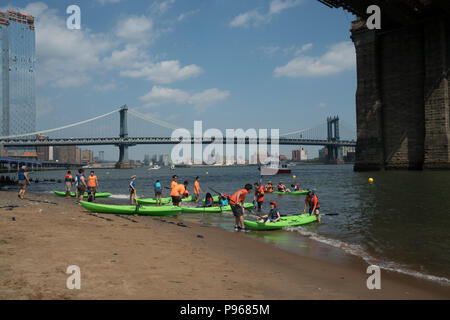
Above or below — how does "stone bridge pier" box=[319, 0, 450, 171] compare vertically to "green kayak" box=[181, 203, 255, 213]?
above

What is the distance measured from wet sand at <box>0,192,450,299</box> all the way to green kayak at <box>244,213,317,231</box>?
2.33 metres

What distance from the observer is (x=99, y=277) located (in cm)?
497

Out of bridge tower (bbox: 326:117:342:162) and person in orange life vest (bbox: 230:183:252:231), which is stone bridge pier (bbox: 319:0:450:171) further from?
bridge tower (bbox: 326:117:342:162)

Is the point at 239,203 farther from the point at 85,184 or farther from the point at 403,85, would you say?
the point at 403,85

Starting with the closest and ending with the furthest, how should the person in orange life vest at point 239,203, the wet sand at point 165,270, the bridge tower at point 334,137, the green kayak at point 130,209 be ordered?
the wet sand at point 165,270
the person in orange life vest at point 239,203
the green kayak at point 130,209
the bridge tower at point 334,137

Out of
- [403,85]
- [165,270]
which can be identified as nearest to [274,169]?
[403,85]

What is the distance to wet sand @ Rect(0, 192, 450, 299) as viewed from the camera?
180 inches

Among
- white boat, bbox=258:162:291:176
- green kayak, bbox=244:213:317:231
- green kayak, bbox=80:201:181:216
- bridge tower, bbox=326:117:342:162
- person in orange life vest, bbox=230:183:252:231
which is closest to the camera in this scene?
person in orange life vest, bbox=230:183:252:231

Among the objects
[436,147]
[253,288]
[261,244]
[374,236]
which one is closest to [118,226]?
[261,244]

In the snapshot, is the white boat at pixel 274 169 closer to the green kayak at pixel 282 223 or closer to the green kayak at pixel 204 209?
the green kayak at pixel 204 209

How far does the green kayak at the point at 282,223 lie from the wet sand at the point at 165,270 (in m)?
2.33

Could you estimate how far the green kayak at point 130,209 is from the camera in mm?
13859

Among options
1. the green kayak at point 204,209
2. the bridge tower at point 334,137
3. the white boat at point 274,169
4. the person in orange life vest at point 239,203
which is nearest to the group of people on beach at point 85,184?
the green kayak at point 204,209

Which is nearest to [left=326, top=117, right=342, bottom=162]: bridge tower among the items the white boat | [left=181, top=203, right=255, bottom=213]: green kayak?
the white boat
